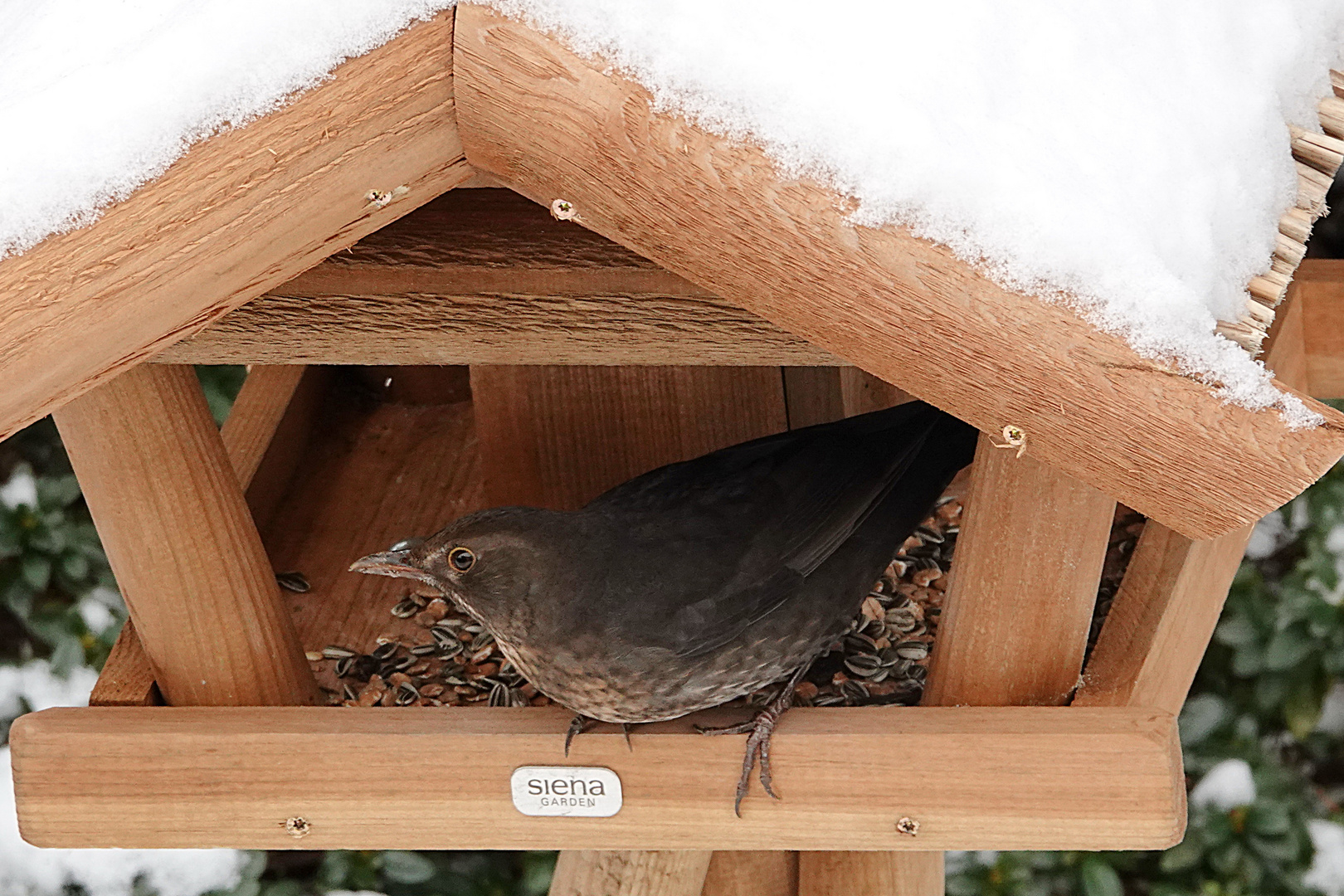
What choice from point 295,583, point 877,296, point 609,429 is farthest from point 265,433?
point 877,296

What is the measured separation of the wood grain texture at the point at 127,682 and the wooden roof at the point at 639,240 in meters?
0.57

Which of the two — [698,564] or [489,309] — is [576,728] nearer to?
[698,564]

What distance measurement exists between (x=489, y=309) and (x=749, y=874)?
852 millimetres

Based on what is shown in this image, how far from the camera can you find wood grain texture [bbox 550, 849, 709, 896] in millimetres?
1406

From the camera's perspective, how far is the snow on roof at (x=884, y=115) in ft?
2.17

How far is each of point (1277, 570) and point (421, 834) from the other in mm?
1612

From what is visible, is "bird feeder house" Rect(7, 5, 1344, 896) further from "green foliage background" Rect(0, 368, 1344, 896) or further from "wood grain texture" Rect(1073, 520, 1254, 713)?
"green foliage background" Rect(0, 368, 1344, 896)

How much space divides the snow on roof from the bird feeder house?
15mm

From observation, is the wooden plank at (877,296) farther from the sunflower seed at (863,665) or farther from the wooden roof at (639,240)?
the sunflower seed at (863,665)

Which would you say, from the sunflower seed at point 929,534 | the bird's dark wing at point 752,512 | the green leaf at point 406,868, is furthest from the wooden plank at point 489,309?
the green leaf at point 406,868

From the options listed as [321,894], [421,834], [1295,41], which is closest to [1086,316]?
[1295,41]

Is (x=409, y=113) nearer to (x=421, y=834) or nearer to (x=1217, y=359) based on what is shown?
(x=1217, y=359)

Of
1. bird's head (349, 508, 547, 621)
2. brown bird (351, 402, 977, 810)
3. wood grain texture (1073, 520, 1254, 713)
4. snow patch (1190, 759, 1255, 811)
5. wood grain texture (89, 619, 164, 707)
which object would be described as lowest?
snow patch (1190, 759, 1255, 811)

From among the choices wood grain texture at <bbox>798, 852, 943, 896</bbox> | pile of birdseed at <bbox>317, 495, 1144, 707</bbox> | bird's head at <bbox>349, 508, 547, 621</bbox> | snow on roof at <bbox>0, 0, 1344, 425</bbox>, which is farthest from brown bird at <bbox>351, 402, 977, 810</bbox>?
snow on roof at <bbox>0, 0, 1344, 425</bbox>
